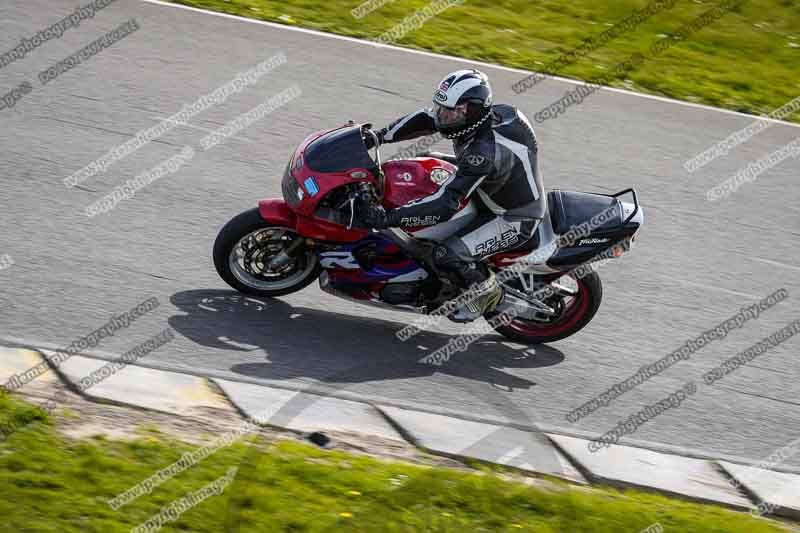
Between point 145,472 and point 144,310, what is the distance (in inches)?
84.1

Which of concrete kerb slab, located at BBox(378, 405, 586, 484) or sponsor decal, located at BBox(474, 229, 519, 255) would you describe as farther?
sponsor decal, located at BBox(474, 229, 519, 255)

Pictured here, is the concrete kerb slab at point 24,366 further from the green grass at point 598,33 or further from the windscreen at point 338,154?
the green grass at point 598,33

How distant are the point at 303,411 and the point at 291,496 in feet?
3.61

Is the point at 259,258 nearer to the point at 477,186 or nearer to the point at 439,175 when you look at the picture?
the point at 439,175

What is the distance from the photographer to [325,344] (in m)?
7.48

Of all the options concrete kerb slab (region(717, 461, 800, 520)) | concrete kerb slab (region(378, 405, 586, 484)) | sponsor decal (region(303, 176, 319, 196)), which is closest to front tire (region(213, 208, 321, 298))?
sponsor decal (region(303, 176, 319, 196))

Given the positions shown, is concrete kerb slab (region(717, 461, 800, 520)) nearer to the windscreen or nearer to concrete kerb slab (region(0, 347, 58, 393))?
the windscreen

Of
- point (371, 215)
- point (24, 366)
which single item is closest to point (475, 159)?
point (371, 215)

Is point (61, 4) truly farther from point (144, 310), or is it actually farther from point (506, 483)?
point (506, 483)

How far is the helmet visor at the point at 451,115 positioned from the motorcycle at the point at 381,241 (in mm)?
598

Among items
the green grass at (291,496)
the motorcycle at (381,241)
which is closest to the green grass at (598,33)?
the motorcycle at (381,241)

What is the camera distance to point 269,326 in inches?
297

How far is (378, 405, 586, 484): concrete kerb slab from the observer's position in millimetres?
6461

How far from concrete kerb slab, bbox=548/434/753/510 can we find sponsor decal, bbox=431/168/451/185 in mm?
2026
